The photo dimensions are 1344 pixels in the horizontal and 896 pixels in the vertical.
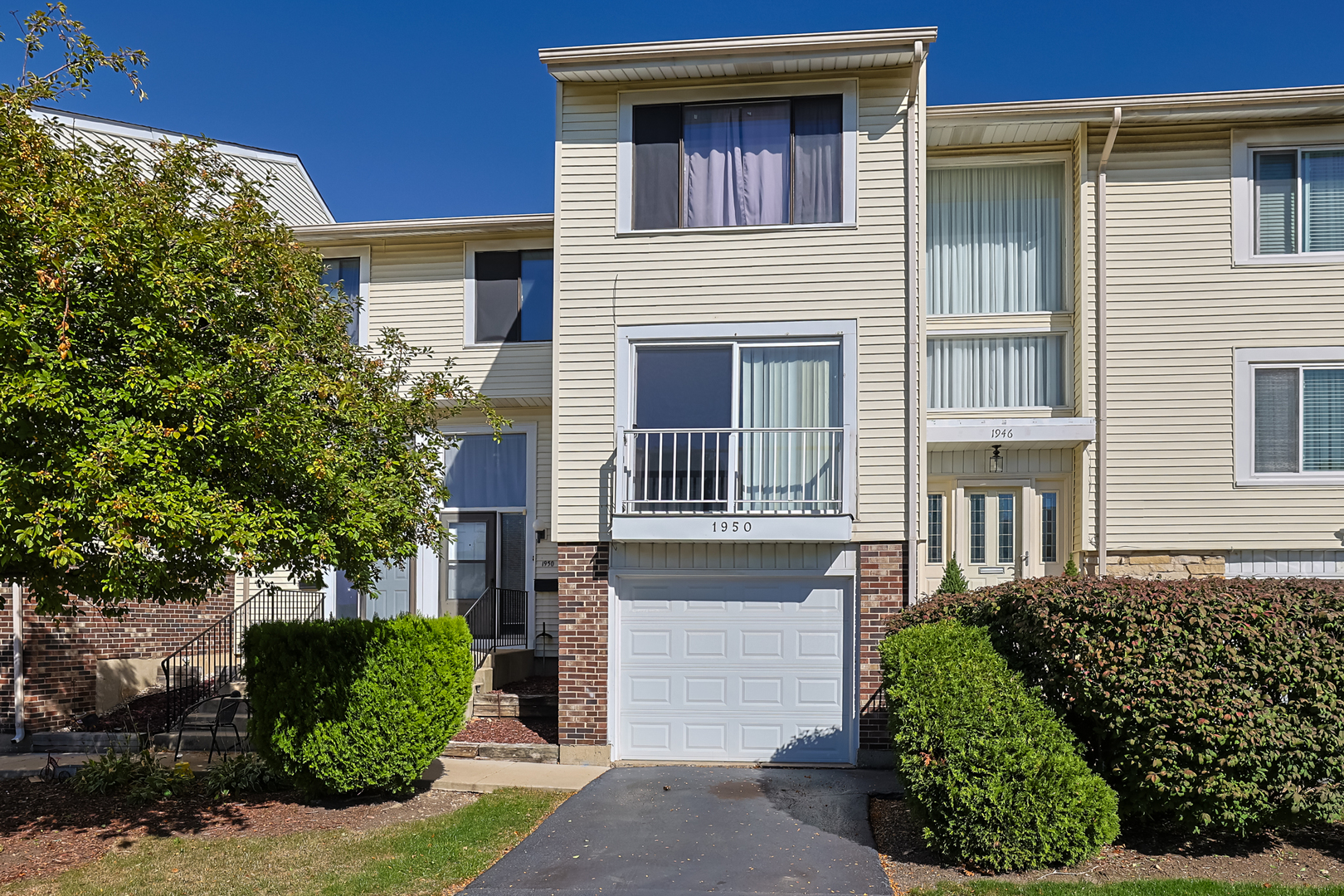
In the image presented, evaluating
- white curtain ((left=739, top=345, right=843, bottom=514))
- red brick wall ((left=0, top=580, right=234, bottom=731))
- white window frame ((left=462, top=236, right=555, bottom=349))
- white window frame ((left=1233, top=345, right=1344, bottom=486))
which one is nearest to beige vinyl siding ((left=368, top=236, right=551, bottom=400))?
white window frame ((left=462, top=236, right=555, bottom=349))

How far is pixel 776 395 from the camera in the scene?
10.8 meters

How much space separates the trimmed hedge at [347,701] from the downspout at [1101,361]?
25.2ft

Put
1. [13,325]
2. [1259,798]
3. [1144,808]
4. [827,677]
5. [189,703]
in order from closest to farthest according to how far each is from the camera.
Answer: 1. [13,325]
2. [1259,798]
3. [1144,808]
4. [827,677]
5. [189,703]

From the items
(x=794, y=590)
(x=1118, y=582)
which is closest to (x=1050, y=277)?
(x=794, y=590)

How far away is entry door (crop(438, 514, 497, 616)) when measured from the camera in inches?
546

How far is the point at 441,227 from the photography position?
13703 millimetres

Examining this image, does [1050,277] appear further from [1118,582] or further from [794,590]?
[1118,582]

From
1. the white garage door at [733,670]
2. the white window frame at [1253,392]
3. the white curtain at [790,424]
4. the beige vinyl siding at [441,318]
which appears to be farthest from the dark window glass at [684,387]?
the white window frame at [1253,392]

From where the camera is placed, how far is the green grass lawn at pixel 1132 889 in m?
6.13

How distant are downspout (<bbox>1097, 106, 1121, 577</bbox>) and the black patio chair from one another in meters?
9.73

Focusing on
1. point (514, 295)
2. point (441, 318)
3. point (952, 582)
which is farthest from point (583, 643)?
point (441, 318)

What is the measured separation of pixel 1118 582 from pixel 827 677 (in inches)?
165

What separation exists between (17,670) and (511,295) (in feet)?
24.7

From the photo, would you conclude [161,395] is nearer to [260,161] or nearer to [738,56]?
[738,56]
